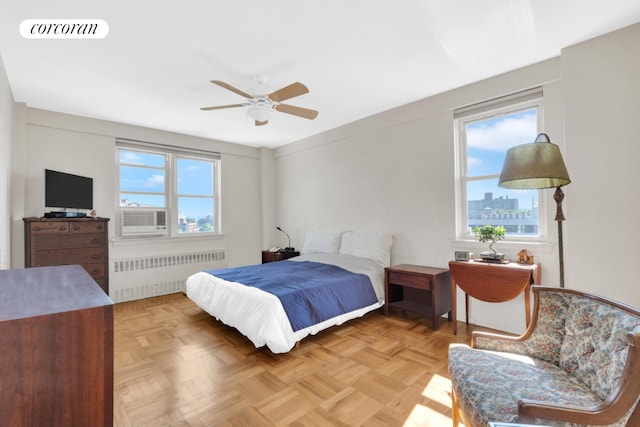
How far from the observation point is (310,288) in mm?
2727

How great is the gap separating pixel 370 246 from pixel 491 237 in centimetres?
139

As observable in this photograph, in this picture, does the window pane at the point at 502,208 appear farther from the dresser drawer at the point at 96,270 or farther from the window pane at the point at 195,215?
the dresser drawer at the point at 96,270

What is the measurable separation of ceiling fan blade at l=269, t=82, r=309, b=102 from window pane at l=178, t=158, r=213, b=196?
2.71 meters

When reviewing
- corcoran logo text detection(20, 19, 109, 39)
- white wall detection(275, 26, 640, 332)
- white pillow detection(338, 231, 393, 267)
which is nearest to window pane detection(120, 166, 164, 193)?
white wall detection(275, 26, 640, 332)

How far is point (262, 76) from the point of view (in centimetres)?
264

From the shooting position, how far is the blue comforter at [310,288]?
254 centimetres

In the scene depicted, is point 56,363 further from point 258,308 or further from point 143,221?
point 143,221

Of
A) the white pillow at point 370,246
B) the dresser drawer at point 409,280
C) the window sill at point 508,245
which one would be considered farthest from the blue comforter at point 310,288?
the window sill at point 508,245

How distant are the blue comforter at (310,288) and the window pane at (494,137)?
5.65ft

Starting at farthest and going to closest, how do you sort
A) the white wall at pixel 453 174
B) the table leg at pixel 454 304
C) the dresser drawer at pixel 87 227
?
1. the dresser drawer at pixel 87 227
2. the table leg at pixel 454 304
3. the white wall at pixel 453 174

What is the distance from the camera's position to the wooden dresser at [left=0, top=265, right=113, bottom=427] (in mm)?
567

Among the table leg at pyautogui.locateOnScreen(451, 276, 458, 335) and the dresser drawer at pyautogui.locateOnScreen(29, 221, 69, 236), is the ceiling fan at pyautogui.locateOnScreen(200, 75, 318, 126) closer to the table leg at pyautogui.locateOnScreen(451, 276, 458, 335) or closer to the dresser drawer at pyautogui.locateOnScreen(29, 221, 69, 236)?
the dresser drawer at pyautogui.locateOnScreen(29, 221, 69, 236)

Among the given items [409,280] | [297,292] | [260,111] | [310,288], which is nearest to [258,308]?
[297,292]

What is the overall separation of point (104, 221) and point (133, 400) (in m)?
2.38
